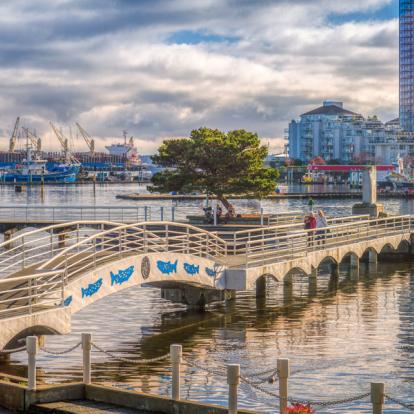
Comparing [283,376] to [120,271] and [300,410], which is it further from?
[120,271]

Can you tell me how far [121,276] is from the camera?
2920 cm

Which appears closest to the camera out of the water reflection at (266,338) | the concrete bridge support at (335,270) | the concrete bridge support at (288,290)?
the water reflection at (266,338)

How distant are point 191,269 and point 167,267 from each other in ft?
4.46

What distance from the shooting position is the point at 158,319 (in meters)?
33.2

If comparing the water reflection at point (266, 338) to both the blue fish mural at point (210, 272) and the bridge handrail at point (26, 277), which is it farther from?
the bridge handrail at point (26, 277)

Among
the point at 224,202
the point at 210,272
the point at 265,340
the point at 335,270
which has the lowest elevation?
the point at 265,340

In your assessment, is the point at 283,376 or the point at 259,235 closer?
the point at 283,376

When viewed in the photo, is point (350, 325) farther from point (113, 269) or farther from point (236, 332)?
point (113, 269)

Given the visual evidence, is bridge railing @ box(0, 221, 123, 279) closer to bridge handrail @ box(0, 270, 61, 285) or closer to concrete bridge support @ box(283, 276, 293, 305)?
bridge handrail @ box(0, 270, 61, 285)

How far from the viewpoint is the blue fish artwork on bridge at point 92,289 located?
27297mm

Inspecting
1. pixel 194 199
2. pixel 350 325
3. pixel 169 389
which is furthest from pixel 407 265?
pixel 194 199

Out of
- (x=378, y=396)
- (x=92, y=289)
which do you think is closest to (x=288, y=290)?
(x=92, y=289)

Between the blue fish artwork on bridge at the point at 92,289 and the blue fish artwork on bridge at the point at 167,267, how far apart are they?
3475mm

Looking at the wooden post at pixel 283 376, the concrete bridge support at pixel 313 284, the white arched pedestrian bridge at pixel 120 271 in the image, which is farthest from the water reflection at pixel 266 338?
the wooden post at pixel 283 376
